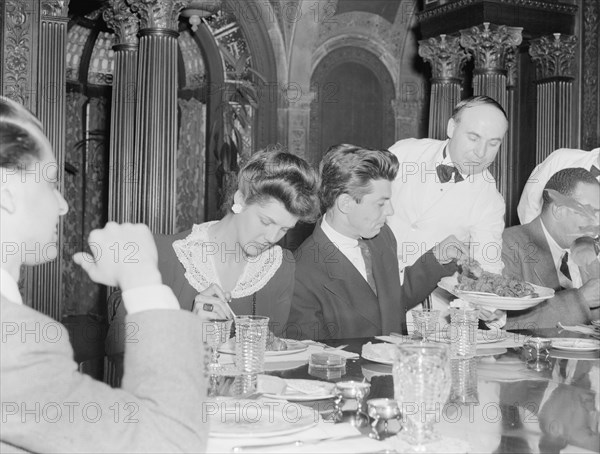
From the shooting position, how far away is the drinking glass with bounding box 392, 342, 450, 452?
5.16 feet

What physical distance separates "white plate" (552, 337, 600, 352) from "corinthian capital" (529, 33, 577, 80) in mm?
6775

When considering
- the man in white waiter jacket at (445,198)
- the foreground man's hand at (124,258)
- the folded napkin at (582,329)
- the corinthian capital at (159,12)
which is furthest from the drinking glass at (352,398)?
the corinthian capital at (159,12)

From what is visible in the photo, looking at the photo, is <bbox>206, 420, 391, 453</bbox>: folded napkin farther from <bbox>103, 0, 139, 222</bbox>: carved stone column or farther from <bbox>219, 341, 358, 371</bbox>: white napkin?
<bbox>103, 0, 139, 222</bbox>: carved stone column

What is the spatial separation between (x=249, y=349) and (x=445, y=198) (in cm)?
272

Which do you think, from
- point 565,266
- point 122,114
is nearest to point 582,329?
point 565,266

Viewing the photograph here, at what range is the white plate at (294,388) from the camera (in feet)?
6.38

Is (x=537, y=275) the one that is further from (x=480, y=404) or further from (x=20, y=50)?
(x=20, y=50)

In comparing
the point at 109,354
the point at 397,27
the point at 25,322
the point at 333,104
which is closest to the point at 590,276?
the point at 109,354

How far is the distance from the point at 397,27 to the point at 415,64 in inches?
23.3

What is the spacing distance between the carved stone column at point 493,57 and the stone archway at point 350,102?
7.85 ft

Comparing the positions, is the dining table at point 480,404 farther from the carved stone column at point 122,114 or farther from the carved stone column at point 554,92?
the carved stone column at point 554,92

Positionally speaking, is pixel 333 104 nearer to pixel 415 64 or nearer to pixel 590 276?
pixel 415 64

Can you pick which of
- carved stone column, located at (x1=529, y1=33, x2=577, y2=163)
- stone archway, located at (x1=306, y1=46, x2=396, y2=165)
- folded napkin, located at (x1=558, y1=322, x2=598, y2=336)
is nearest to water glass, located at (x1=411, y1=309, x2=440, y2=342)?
folded napkin, located at (x1=558, y1=322, x2=598, y2=336)

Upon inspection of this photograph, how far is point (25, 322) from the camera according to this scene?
134 cm
